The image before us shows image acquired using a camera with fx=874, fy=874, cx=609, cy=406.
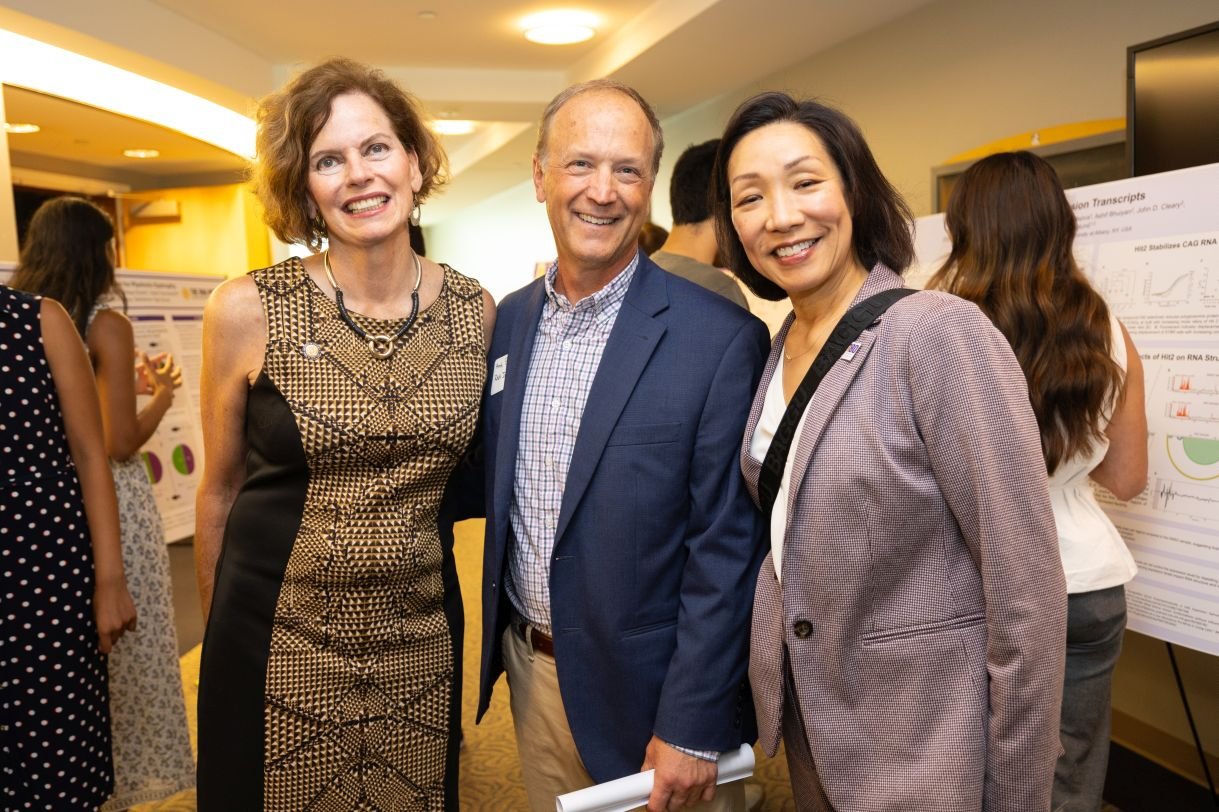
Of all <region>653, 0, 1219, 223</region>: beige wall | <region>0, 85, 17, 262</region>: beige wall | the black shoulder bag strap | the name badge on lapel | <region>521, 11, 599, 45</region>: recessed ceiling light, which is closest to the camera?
the black shoulder bag strap

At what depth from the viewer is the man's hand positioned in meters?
1.46

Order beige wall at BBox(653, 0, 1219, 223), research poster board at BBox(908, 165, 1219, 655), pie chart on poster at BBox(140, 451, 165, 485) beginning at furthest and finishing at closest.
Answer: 1. pie chart on poster at BBox(140, 451, 165, 485)
2. beige wall at BBox(653, 0, 1219, 223)
3. research poster board at BBox(908, 165, 1219, 655)

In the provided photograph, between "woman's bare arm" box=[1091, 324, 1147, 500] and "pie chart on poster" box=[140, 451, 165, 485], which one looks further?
"pie chart on poster" box=[140, 451, 165, 485]

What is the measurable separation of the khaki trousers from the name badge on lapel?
1.58ft

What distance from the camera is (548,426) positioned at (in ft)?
5.24

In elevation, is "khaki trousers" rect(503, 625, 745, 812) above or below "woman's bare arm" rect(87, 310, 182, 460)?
below

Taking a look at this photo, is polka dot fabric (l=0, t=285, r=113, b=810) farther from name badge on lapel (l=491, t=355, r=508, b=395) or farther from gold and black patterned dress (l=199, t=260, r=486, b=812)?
name badge on lapel (l=491, t=355, r=508, b=395)

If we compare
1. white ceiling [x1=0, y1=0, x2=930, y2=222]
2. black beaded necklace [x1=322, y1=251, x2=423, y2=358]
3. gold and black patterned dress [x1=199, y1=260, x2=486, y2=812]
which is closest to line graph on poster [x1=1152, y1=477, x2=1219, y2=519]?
gold and black patterned dress [x1=199, y1=260, x2=486, y2=812]

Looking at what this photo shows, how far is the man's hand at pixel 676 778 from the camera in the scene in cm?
146

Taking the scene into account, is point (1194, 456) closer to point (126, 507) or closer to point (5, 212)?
point (126, 507)

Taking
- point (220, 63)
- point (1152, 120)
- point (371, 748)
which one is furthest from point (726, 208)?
point (220, 63)

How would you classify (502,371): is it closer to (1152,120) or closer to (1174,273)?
(1174,273)

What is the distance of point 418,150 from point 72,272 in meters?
1.58

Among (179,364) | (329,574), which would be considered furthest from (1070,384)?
(179,364)
